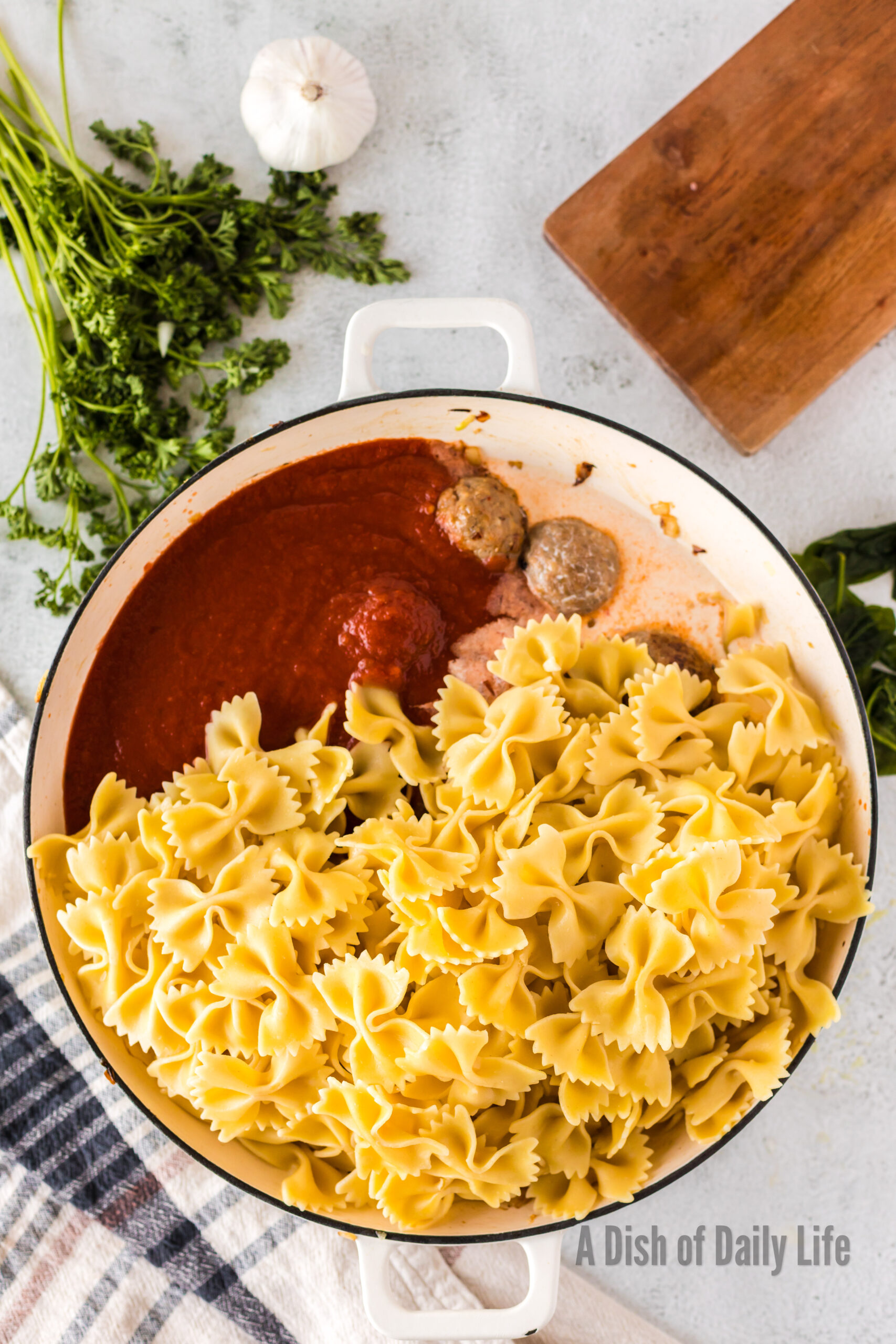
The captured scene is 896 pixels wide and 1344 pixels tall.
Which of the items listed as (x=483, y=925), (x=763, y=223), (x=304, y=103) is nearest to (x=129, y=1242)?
(x=483, y=925)

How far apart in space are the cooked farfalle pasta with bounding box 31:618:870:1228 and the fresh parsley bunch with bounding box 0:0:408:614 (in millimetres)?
955

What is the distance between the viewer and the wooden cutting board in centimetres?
329

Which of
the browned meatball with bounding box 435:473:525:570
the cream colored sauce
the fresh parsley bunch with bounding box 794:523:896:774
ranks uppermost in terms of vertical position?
the browned meatball with bounding box 435:473:525:570

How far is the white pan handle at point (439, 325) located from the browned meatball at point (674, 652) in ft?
2.86

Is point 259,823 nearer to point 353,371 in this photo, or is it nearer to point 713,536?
point 353,371

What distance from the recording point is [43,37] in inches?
137

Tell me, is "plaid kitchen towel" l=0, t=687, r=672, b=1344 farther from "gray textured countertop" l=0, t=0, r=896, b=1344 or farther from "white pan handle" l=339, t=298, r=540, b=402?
"white pan handle" l=339, t=298, r=540, b=402

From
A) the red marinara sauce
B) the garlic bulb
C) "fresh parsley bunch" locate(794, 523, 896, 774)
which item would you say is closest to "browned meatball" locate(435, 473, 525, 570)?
the red marinara sauce

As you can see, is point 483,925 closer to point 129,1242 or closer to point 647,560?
point 647,560

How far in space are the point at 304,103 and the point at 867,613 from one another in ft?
8.51

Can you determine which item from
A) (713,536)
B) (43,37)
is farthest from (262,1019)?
(43,37)

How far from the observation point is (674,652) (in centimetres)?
317

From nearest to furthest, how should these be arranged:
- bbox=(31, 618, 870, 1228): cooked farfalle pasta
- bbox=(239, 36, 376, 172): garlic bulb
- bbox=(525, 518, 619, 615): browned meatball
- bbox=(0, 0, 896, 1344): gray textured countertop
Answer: bbox=(31, 618, 870, 1228): cooked farfalle pasta → bbox=(525, 518, 619, 615): browned meatball → bbox=(239, 36, 376, 172): garlic bulb → bbox=(0, 0, 896, 1344): gray textured countertop

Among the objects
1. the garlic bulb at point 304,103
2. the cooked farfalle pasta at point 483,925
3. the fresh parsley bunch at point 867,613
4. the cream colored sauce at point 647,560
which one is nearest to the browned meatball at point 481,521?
the cream colored sauce at point 647,560
